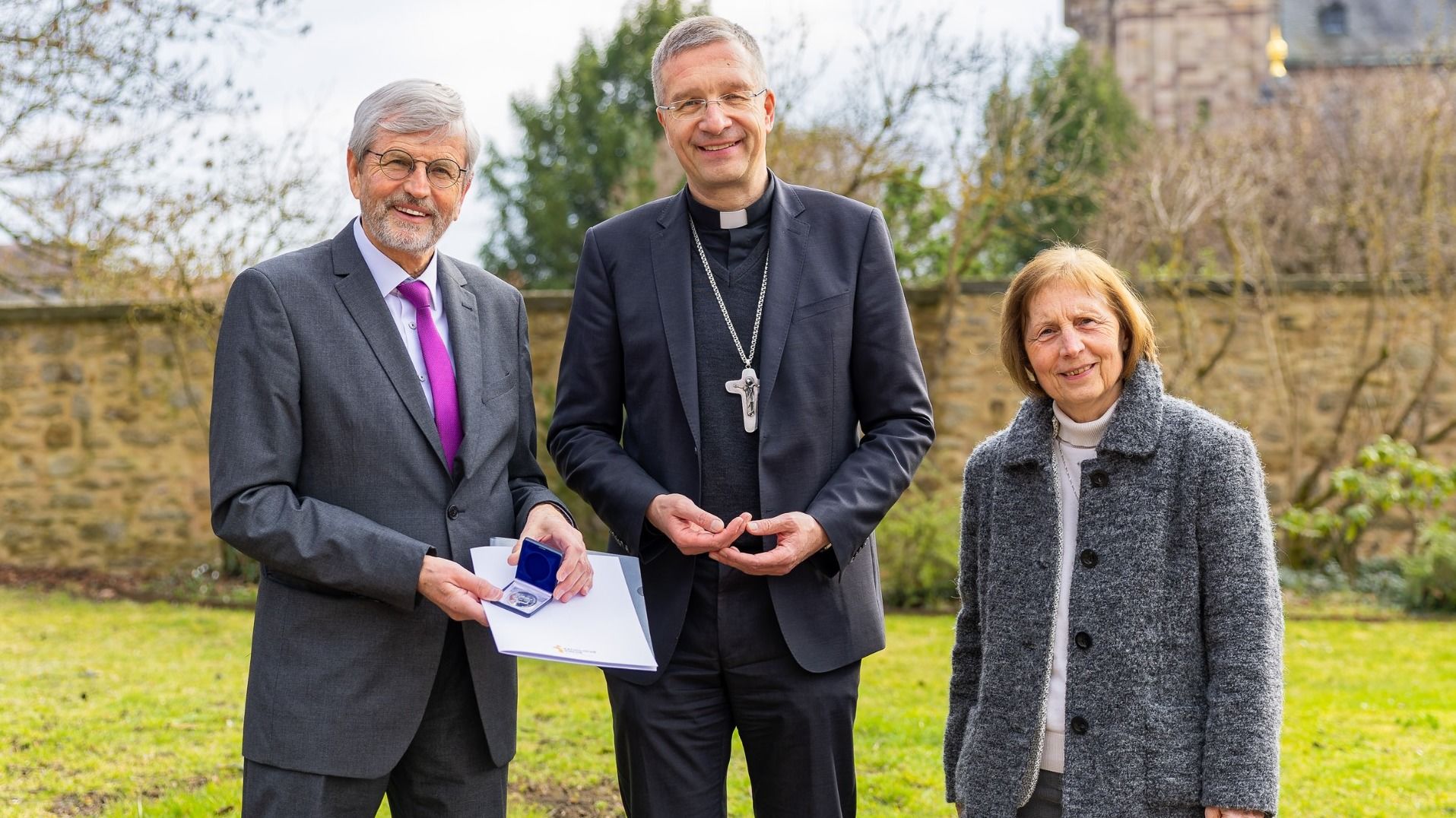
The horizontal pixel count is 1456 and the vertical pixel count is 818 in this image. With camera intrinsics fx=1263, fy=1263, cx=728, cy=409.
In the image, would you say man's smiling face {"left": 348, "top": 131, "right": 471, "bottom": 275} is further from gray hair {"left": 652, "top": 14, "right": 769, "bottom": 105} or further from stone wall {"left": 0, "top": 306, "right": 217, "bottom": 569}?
stone wall {"left": 0, "top": 306, "right": 217, "bottom": 569}

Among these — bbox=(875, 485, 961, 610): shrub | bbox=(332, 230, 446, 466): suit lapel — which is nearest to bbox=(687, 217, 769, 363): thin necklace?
bbox=(332, 230, 446, 466): suit lapel

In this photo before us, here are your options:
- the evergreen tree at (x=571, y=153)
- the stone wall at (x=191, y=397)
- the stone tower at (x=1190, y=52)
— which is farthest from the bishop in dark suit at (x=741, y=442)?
the stone tower at (x=1190, y=52)

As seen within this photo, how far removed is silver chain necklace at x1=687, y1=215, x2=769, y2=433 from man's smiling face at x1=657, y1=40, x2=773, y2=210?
14cm

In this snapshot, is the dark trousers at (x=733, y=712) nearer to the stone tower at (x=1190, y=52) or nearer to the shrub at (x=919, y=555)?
the shrub at (x=919, y=555)

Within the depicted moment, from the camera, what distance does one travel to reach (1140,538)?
229 cm

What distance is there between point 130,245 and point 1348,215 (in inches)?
415

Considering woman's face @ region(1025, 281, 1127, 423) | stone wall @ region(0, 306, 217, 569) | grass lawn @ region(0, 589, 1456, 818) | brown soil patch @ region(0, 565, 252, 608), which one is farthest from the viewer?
stone wall @ region(0, 306, 217, 569)

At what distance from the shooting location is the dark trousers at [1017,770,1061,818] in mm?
2396

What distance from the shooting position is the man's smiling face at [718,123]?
2641 millimetres

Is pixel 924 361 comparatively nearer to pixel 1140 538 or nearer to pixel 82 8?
pixel 82 8

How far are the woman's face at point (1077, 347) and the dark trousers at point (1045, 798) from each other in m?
0.69

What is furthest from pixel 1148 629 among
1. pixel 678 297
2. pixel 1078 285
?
pixel 678 297

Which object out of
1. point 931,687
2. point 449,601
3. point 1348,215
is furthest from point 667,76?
point 1348,215

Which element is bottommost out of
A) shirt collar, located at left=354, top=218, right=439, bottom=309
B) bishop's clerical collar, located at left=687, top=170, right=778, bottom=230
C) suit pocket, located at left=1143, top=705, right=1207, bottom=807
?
suit pocket, located at left=1143, top=705, right=1207, bottom=807
